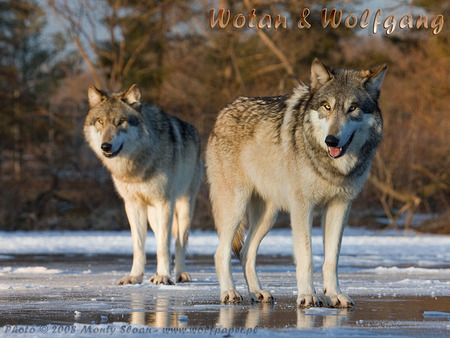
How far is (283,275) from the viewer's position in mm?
9852

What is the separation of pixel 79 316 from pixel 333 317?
75.0 inches

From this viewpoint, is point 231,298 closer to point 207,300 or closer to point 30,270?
point 207,300

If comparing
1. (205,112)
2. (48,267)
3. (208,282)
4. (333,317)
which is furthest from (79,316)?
(205,112)

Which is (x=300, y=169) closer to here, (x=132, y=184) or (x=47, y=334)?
(x=47, y=334)

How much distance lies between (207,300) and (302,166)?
4.96 ft

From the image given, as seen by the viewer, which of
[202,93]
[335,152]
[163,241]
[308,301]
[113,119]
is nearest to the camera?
[308,301]

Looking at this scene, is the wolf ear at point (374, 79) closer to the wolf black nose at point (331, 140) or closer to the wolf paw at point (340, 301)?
the wolf black nose at point (331, 140)

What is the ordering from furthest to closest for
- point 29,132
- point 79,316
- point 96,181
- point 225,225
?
point 29,132
point 96,181
point 225,225
point 79,316

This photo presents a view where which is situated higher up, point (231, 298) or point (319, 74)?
point (319, 74)

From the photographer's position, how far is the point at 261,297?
677 cm

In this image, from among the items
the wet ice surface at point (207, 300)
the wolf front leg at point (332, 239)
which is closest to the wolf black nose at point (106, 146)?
the wet ice surface at point (207, 300)

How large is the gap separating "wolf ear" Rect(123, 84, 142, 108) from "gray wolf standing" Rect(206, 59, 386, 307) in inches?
99.5

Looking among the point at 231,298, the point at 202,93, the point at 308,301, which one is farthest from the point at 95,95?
the point at 202,93

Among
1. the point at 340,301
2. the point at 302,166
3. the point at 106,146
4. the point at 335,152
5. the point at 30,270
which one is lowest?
the point at 30,270
